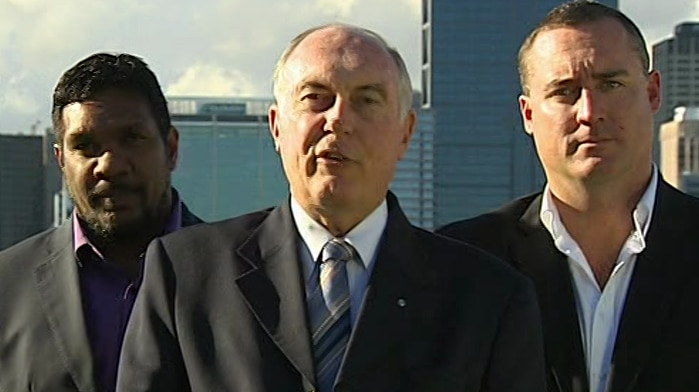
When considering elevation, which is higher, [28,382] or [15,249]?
[15,249]

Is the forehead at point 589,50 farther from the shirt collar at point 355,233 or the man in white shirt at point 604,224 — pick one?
the shirt collar at point 355,233

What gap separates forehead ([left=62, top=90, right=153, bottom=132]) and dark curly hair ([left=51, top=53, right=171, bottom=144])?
2cm

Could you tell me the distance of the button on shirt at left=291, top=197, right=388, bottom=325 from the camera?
14.8 ft

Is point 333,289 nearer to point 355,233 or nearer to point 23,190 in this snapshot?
point 355,233

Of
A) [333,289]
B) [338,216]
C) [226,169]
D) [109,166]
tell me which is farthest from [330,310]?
[226,169]

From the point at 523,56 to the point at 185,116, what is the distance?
5628 inches

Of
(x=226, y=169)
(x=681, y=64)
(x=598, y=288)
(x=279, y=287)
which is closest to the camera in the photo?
(x=279, y=287)

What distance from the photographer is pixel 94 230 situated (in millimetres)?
5371

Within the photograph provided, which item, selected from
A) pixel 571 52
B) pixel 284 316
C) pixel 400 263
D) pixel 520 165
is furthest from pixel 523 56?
pixel 520 165

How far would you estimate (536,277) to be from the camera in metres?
5.18

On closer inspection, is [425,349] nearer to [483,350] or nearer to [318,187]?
[483,350]

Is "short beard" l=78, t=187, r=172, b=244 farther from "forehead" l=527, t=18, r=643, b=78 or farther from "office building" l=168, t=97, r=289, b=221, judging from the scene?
"office building" l=168, t=97, r=289, b=221

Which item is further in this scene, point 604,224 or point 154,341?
point 604,224

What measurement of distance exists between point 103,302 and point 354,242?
122 cm
